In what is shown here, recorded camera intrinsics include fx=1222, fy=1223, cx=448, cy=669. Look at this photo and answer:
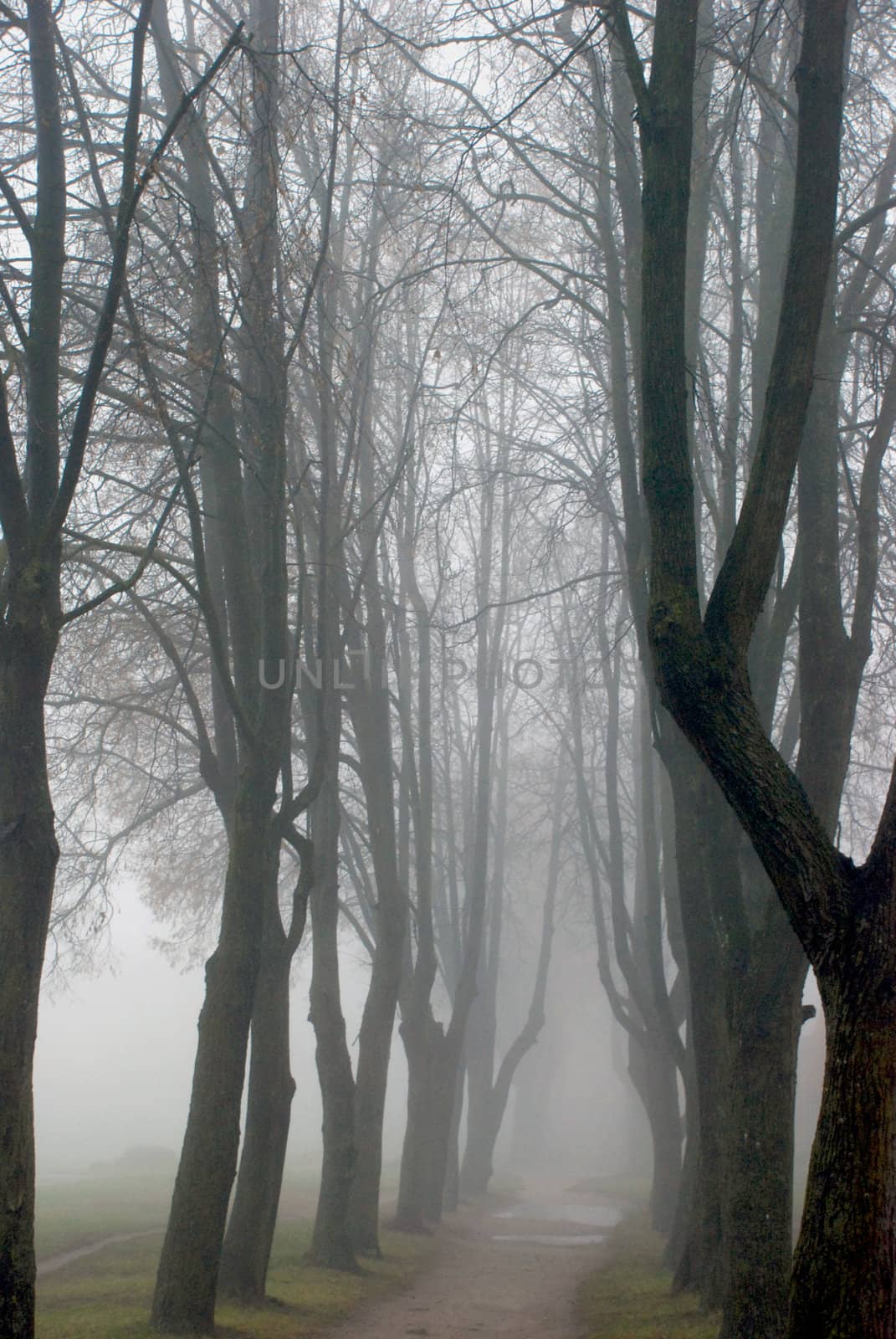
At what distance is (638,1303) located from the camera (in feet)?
34.6

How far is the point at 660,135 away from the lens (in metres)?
6.42

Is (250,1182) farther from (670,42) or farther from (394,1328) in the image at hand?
(670,42)

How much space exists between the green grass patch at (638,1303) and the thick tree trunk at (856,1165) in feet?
15.2

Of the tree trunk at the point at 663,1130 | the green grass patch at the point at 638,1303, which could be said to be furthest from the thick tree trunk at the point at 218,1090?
the tree trunk at the point at 663,1130

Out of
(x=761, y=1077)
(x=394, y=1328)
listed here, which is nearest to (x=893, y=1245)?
(x=761, y=1077)

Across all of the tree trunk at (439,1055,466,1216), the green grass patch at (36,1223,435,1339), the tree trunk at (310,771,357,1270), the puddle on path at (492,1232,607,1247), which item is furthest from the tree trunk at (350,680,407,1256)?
the tree trunk at (439,1055,466,1216)

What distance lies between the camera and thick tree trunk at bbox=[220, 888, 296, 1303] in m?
9.84

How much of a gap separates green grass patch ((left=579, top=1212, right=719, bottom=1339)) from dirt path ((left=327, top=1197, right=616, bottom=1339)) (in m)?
0.23

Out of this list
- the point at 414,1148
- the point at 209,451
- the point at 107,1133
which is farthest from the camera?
the point at 107,1133

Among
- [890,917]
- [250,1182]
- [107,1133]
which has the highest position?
[890,917]

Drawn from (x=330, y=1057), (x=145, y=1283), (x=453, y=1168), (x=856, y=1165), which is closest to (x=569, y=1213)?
(x=453, y=1168)

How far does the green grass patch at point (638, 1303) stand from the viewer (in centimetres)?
894

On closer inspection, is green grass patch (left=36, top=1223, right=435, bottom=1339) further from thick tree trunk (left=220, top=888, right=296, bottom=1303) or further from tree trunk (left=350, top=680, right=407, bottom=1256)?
tree trunk (left=350, top=680, right=407, bottom=1256)

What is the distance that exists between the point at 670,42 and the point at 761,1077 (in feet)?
19.8
